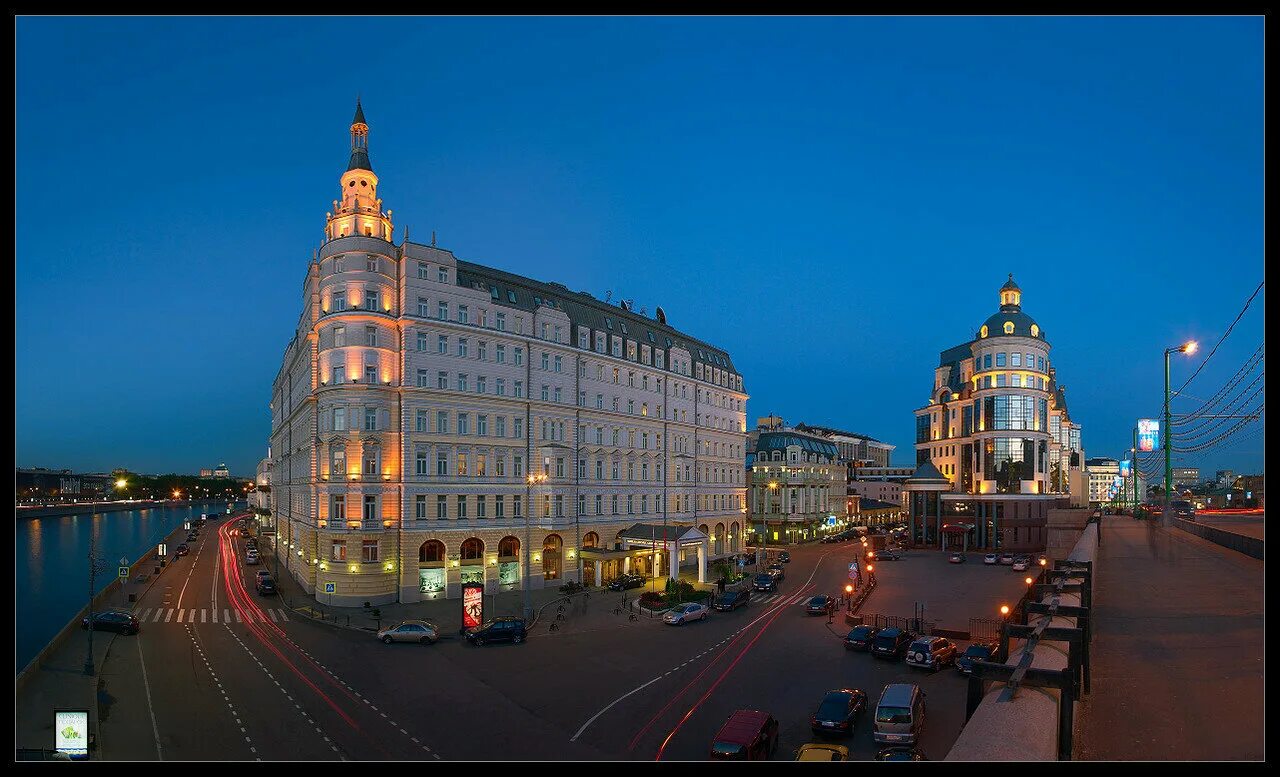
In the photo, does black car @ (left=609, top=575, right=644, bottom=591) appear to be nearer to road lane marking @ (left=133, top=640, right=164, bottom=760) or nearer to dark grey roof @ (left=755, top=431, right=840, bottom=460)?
road lane marking @ (left=133, top=640, right=164, bottom=760)

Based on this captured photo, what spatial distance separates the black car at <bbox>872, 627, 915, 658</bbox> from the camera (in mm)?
37375

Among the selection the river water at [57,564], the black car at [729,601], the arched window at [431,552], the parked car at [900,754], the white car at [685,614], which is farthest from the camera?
the river water at [57,564]

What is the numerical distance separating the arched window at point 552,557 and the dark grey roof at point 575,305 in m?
17.8

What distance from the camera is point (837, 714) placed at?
84.6 ft

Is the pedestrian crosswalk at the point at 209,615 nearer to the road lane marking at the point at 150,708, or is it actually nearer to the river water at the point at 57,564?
the river water at the point at 57,564

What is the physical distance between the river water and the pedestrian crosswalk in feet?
23.6

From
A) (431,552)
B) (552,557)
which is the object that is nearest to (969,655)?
(552,557)

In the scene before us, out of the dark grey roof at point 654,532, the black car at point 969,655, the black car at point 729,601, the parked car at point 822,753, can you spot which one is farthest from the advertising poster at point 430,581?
the parked car at point 822,753

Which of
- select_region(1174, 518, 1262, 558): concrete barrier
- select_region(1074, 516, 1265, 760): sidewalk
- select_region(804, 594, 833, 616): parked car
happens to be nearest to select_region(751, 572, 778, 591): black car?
select_region(804, 594, 833, 616): parked car

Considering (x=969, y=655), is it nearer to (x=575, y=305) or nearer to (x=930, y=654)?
(x=930, y=654)

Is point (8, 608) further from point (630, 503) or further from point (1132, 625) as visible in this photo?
point (630, 503)

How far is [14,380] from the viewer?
666cm

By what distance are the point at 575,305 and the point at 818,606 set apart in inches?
1362

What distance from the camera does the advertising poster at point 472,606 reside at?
42.5 metres
